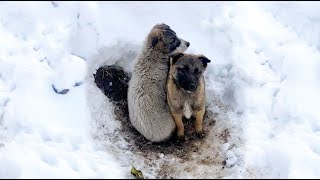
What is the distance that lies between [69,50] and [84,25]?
2.65 feet

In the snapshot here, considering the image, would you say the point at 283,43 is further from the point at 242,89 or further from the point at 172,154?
the point at 172,154

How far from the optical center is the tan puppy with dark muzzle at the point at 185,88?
8594 mm

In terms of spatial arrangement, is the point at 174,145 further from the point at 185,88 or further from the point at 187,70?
the point at 187,70

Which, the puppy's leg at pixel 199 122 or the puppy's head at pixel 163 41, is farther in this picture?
the puppy's head at pixel 163 41

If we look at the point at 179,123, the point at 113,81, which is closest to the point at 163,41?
the point at 113,81

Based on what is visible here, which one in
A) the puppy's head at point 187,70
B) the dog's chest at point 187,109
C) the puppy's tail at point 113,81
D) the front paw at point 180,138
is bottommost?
the front paw at point 180,138

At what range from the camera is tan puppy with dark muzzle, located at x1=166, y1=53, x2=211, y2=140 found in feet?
28.2

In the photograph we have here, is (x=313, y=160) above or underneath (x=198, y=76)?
underneath

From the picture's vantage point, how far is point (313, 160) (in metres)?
7.96

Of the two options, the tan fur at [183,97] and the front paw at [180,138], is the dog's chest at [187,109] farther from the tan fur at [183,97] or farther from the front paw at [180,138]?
the front paw at [180,138]

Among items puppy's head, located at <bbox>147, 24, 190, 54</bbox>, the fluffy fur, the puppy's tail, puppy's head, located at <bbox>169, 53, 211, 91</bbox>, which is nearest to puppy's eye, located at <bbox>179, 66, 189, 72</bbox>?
puppy's head, located at <bbox>169, 53, 211, 91</bbox>

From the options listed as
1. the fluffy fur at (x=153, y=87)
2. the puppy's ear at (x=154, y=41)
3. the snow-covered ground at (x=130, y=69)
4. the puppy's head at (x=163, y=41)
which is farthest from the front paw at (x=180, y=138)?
the puppy's ear at (x=154, y=41)

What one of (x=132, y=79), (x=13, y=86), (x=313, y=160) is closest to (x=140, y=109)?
(x=132, y=79)

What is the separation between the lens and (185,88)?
8.45 metres
